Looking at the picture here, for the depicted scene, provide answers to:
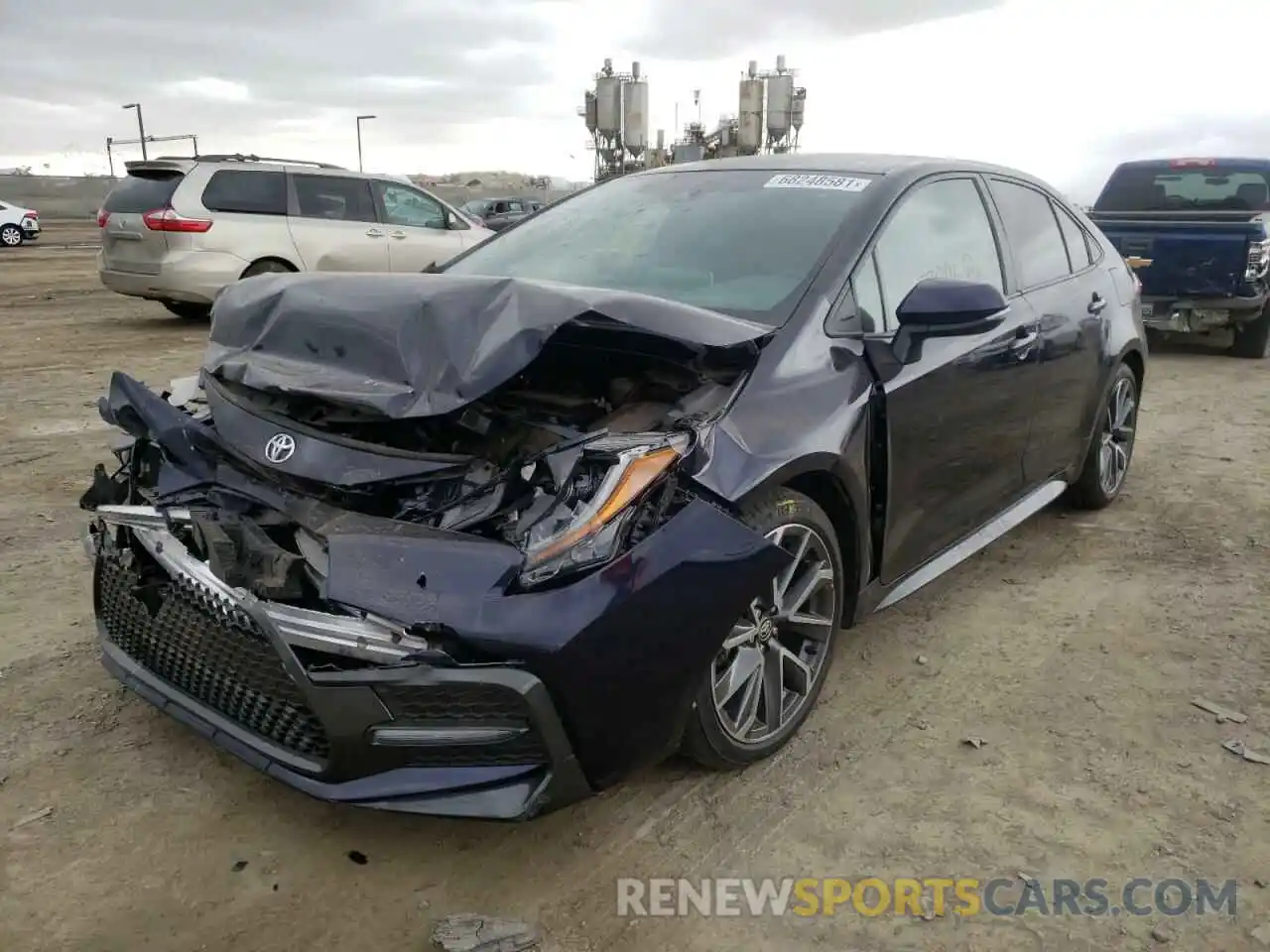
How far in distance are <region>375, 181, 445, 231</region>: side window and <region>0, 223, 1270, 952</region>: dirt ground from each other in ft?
25.6

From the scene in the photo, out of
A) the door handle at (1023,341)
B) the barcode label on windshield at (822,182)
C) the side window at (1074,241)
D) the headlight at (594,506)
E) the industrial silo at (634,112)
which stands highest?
the industrial silo at (634,112)

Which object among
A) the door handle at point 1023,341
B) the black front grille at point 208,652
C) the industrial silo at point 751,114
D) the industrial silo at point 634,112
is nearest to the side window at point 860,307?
the door handle at point 1023,341

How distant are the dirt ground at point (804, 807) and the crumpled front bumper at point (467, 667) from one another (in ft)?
0.92

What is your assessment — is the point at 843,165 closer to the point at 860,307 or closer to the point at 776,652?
the point at 860,307

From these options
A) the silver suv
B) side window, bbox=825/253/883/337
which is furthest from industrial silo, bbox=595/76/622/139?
side window, bbox=825/253/883/337

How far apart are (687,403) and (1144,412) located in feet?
19.9

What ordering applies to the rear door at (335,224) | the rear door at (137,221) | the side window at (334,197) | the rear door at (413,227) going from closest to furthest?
the rear door at (137,221), the rear door at (335,224), the side window at (334,197), the rear door at (413,227)

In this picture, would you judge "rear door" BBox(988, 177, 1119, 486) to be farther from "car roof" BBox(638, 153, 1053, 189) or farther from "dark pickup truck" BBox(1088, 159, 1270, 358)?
"dark pickup truck" BBox(1088, 159, 1270, 358)

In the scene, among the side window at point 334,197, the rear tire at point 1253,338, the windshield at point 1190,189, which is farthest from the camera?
the side window at point 334,197

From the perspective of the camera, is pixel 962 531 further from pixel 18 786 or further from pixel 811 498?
pixel 18 786

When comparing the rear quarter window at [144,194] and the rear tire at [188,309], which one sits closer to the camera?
the rear quarter window at [144,194]

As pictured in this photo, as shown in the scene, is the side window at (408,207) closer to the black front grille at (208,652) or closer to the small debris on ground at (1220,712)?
the black front grille at (208,652)

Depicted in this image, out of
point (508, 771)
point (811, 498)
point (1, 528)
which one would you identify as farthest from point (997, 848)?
point (1, 528)

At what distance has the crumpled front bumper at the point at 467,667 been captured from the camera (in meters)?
2.08
